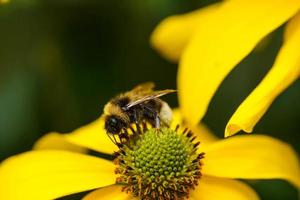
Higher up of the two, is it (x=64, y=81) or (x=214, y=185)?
(x=64, y=81)

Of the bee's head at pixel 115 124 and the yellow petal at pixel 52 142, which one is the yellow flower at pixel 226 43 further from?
the yellow petal at pixel 52 142

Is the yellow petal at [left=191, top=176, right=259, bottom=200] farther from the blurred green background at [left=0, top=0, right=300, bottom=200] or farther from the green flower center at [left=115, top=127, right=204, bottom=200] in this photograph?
the blurred green background at [left=0, top=0, right=300, bottom=200]

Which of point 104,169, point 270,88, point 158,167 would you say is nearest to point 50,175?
point 104,169

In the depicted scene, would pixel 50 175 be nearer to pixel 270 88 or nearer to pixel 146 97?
pixel 146 97

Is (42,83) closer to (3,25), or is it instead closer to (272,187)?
(3,25)

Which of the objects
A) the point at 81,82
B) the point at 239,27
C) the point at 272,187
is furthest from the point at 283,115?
the point at 81,82
